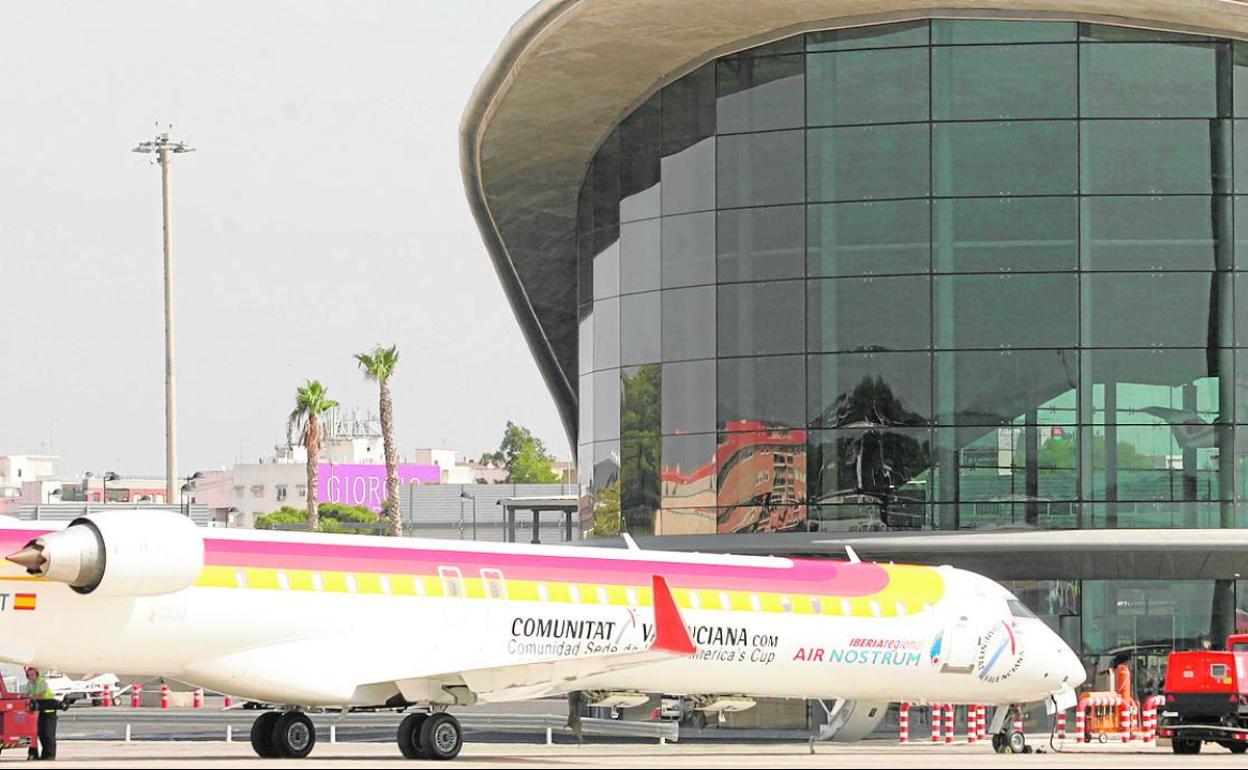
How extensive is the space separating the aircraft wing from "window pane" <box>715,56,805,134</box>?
17951mm

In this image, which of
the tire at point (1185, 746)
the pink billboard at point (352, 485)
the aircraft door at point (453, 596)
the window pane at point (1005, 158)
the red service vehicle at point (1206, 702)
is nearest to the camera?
the aircraft door at point (453, 596)

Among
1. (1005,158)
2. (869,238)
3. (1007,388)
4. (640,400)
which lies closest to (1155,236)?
(1005,158)

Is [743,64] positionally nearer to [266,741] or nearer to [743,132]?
[743,132]

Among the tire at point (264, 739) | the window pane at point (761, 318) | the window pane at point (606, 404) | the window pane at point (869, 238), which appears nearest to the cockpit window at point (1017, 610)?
the window pane at point (869, 238)

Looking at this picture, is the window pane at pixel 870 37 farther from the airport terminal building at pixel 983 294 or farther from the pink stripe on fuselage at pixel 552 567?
the pink stripe on fuselage at pixel 552 567

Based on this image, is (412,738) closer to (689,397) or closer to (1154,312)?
(689,397)

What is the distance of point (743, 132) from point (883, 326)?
5032 mm

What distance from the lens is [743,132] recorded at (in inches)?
1631

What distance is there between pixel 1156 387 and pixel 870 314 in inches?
221

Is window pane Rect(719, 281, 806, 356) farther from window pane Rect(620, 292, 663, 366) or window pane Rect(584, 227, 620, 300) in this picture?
window pane Rect(584, 227, 620, 300)

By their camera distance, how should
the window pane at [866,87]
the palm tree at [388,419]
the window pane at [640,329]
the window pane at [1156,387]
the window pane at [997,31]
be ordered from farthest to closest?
the palm tree at [388,419] < the window pane at [640,329] < the window pane at [866,87] < the window pane at [997,31] < the window pane at [1156,387]

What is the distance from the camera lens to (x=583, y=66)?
42.7 m

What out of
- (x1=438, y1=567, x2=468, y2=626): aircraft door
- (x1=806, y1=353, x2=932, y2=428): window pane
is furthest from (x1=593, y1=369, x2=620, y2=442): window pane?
(x1=438, y1=567, x2=468, y2=626): aircraft door

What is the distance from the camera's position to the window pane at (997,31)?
39750 millimetres
